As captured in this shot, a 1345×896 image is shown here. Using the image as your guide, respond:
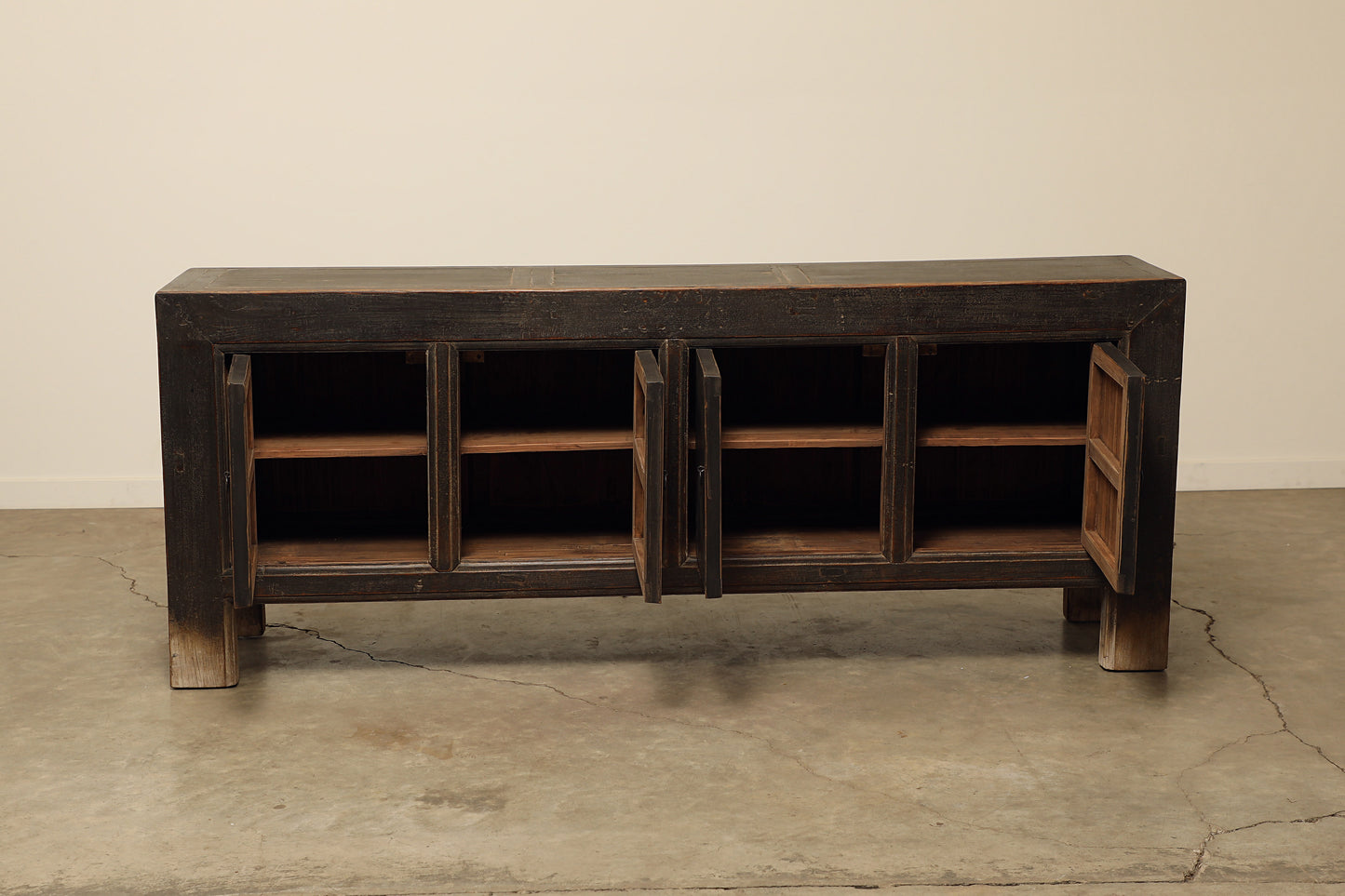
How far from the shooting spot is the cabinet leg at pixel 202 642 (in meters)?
3.52

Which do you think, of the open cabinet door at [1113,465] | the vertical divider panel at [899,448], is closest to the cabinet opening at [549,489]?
the vertical divider panel at [899,448]

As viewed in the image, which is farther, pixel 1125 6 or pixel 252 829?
pixel 1125 6

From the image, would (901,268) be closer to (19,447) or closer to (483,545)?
(483,545)

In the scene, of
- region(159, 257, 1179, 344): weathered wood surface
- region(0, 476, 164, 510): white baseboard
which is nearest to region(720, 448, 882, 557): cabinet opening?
region(159, 257, 1179, 344): weathered wood surface

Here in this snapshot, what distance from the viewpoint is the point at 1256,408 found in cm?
570

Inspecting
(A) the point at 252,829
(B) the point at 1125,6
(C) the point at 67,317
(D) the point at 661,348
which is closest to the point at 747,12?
(B) the point at 1125,6

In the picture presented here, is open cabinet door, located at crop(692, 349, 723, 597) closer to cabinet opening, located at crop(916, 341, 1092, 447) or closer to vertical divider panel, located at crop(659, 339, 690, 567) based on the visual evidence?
vertical divider panel, located at crop(659, 339, 690, 567)

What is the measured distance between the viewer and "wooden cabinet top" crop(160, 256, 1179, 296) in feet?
11.3

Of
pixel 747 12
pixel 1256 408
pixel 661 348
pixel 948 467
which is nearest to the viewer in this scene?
pixel 661 348

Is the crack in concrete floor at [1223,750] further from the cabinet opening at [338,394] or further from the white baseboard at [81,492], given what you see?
the white baseboard at [81,492]

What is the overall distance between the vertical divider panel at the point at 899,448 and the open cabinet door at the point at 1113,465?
45cm

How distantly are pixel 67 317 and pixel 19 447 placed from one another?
0.54 metres

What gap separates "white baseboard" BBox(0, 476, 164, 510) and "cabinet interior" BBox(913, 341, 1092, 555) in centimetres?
304

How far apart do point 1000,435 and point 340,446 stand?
1.66 metres
